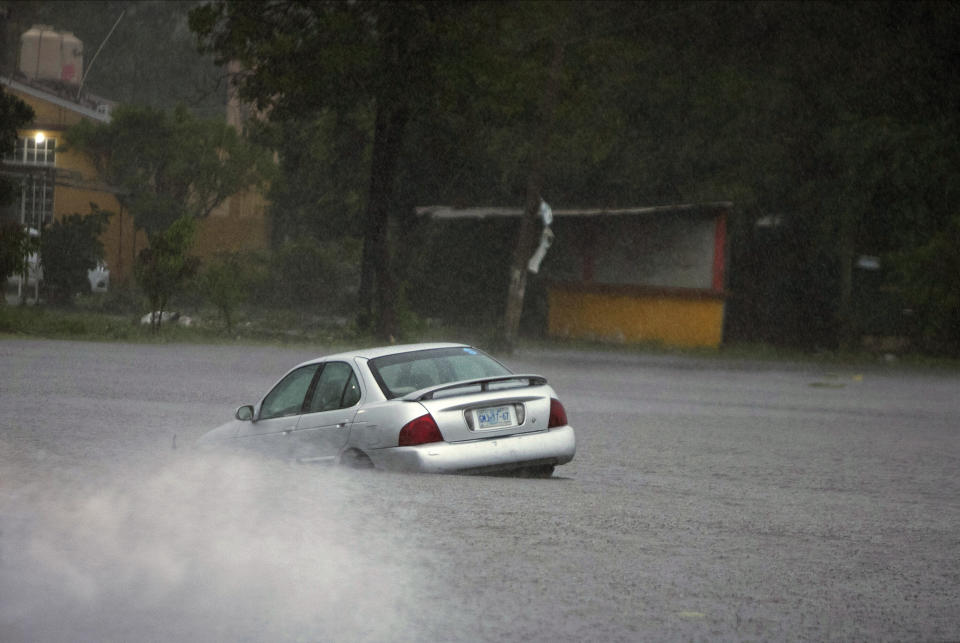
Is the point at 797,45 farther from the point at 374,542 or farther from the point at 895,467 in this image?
the point at 374,542

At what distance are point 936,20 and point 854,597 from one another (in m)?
31.3

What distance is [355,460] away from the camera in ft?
34.1

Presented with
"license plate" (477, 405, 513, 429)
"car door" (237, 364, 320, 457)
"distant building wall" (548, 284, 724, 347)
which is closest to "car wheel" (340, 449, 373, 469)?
"car door" (237, 364, 320, 457)

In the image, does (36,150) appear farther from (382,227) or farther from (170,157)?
(382,227)

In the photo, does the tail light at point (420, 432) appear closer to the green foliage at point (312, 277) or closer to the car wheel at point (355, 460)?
the car wheel at point (355, 460)

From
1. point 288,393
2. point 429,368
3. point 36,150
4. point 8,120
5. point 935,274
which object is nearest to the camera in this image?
point 429,368

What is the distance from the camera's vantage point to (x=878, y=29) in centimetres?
3634

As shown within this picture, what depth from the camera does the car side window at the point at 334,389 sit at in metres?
10.7

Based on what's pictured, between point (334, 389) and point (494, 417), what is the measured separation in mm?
1427

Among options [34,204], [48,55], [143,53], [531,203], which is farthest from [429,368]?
[143,53]

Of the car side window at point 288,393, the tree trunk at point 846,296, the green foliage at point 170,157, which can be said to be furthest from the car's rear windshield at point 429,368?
the green foliage at point 170,157

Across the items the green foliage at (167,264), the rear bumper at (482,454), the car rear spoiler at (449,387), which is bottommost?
the rear bumper at (482,454)

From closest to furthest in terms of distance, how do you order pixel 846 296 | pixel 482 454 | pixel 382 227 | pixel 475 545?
pixel 475 545
pixel 482 454
pixel 382 227
pixel 846 296

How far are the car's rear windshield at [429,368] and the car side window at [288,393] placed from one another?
0.79 metres
